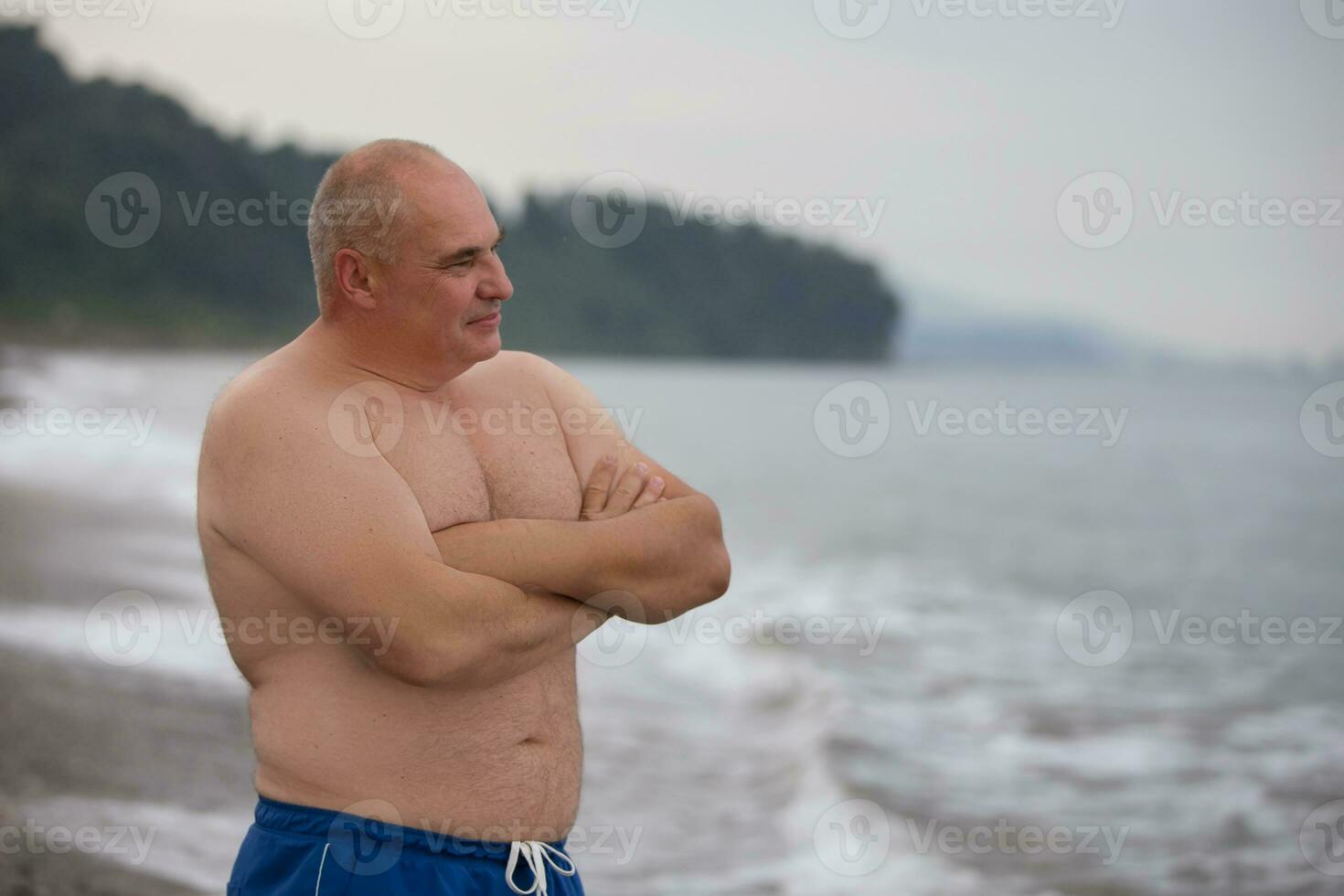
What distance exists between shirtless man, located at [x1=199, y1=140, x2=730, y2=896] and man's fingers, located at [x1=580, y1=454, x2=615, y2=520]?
0.50 feet

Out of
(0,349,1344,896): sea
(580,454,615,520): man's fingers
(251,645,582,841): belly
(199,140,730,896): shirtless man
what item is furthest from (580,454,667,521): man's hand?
(0,349,1344,896): sea

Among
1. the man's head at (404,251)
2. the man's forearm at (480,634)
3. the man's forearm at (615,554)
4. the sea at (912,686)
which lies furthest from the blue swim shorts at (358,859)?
the sea at (912,686)

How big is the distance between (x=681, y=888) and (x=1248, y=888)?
2980 millimetres

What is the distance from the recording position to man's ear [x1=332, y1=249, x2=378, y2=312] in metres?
2.17

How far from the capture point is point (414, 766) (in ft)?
7.18

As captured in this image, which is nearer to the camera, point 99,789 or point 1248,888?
point 99,789

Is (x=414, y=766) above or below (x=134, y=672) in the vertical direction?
below

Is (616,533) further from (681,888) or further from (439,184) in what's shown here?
(681,888)

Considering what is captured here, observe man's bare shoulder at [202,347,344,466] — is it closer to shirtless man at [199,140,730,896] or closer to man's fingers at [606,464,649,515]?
shirtless man at [199,140,730,896]

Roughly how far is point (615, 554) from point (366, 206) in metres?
0.68

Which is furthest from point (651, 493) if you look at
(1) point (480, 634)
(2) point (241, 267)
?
(2) point (241, 267)

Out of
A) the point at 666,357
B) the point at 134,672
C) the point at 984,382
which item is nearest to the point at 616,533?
the point at 134,672

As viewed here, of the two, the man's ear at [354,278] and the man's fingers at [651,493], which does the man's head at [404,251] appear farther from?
the man's fingers at [651,493]

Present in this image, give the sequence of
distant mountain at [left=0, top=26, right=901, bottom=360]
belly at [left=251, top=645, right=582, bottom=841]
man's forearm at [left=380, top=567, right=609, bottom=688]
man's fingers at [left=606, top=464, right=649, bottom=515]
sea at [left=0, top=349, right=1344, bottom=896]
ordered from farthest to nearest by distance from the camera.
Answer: distant mountain at [left=0, top=26, right=901, bottom=360], sea at [left=0, top=349, right=1344, bottom=896], man's fingers at [left=606, top=464, right=649, bottom=515], belly at [left=251, top=645, right=582, bottom=841], man's forearm at [left=380, top=567, right=609, bottom=688]
